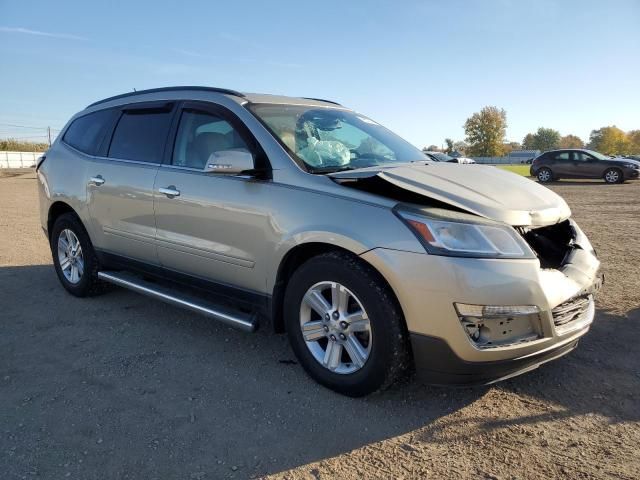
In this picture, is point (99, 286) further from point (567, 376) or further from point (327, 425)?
point (567, 376)

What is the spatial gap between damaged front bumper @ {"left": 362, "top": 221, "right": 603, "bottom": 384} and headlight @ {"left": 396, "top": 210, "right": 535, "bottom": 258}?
0.04 m

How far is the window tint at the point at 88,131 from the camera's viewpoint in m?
4.80

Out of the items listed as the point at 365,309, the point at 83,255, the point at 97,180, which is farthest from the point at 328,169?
the point at 83,255

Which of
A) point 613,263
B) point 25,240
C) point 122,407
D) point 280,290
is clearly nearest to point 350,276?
point 280,290

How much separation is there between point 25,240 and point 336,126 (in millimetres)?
6334

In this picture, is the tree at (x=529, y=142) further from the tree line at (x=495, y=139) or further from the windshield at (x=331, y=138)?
the windshield at (x=331, y=138)

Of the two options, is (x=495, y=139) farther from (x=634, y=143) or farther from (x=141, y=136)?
(x=141, y=136)

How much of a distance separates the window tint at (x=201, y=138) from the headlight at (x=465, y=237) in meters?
1.50

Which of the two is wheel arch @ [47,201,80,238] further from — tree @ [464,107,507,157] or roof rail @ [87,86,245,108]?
tree @ [464,107,507,157]

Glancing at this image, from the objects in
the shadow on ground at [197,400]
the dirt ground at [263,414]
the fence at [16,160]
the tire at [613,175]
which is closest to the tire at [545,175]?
the tire at [613,175]

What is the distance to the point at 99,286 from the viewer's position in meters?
5.02

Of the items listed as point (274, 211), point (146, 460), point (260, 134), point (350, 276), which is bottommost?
point (146, 460)

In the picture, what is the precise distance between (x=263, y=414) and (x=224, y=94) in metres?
2.32

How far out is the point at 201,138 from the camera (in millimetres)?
3834
